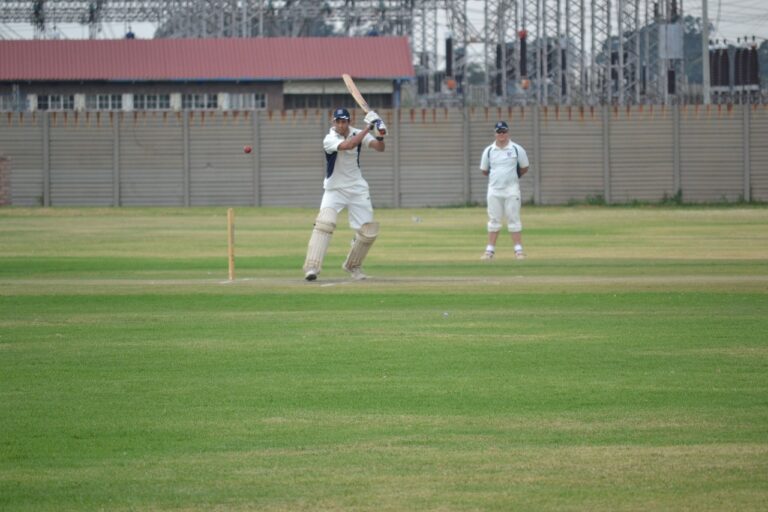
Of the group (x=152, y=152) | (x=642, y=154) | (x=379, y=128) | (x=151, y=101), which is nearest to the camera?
(x=379, y=128)

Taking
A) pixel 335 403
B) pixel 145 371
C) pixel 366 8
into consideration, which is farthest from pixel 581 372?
pixel 366 8

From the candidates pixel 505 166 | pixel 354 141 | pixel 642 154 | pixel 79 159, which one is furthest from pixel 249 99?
pixel 354 141

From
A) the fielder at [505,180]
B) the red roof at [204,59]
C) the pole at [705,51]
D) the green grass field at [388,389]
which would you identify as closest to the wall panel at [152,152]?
the red roof at [204,59]

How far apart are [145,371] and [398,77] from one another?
185 ft

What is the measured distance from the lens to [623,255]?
26.1 meters

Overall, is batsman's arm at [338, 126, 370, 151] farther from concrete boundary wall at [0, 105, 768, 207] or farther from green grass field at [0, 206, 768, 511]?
concrete boundary wall at [0, 105, 768, 207]

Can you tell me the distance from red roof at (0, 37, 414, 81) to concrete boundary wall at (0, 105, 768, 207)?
50.8 ft

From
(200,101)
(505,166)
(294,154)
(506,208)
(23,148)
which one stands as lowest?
(506,208)

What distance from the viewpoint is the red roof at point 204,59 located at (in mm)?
67125

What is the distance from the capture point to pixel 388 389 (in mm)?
10695

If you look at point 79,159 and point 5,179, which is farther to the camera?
point 79,159

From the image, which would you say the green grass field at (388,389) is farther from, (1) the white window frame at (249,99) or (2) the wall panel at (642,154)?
(1) the white window frame at (249,99)

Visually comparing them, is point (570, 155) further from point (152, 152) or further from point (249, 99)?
point (249, 99)

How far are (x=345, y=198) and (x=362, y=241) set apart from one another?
0.64 metres
